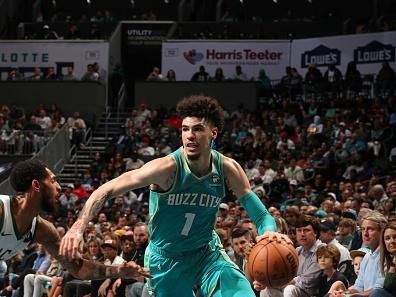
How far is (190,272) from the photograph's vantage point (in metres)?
7.38

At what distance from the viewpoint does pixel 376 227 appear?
30.2 feet

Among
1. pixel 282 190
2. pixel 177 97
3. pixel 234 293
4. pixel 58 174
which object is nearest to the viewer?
pixel 234 293

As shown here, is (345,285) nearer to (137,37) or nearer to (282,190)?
(282,190)

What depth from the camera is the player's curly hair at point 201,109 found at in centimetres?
733

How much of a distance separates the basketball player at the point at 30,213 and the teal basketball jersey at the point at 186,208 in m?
1.01

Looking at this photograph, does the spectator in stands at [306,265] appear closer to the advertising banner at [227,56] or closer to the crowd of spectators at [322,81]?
the crowd of spectators at [322,81]

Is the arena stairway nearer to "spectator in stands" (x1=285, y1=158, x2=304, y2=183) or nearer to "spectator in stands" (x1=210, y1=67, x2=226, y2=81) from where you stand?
"spectator in stands" (x1=210, y1=67, x2=226, y2=81)

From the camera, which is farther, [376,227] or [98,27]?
[98,27]

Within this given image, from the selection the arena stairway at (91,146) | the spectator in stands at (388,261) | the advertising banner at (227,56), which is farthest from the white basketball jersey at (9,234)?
the advertising banner at (227,56)

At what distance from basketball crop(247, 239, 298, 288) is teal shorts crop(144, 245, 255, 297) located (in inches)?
12.7

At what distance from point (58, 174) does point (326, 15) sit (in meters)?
12.9

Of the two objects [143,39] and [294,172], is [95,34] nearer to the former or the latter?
[143,39]

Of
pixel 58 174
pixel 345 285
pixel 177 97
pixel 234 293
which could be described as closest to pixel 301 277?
pixel 345 285

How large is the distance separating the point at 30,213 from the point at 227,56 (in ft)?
74.9
